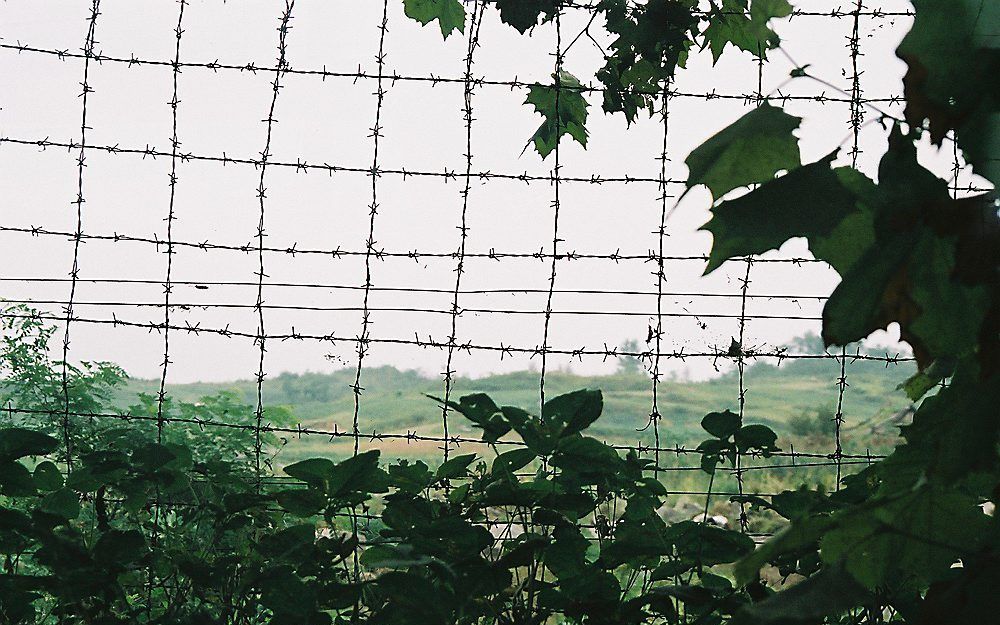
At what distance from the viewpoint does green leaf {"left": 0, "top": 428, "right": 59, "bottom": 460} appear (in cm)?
167

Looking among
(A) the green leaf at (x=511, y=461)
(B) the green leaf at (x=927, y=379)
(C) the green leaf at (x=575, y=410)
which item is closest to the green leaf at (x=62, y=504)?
(A) the green leaf at (x=511, y=461)

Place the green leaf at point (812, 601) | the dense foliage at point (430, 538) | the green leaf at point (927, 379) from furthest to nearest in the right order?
the dense foliage at point (430, 538), the green leaf at point (927, 379), the green leaf at point (812, 601)

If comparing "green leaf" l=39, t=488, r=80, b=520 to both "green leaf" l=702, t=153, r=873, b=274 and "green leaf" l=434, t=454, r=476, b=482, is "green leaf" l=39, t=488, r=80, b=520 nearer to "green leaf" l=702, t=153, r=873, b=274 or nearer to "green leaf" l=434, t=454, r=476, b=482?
"green leaf" l=434, t=454, r=476, b=482

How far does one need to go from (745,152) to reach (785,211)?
0.59 feet

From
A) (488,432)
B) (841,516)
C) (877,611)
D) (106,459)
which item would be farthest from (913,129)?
(106,459)

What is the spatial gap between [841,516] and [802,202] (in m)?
0.31

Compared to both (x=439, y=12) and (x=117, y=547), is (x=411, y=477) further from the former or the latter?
(x=439, y=12)

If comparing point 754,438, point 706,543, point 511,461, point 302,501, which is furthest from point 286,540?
point 754,438

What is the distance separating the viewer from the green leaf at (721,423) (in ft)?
5.52

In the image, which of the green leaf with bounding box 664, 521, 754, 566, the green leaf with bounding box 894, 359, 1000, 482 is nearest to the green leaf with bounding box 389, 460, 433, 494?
the green leaf with bounding box 664, 521, 754, 566

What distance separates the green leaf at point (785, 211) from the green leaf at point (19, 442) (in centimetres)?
135

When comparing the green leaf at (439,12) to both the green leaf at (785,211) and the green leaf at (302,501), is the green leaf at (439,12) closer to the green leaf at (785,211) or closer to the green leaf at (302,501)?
the green leaf at (302,501)

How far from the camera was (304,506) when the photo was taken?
5.29ft

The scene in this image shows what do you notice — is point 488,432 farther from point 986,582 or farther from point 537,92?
point 537,92
